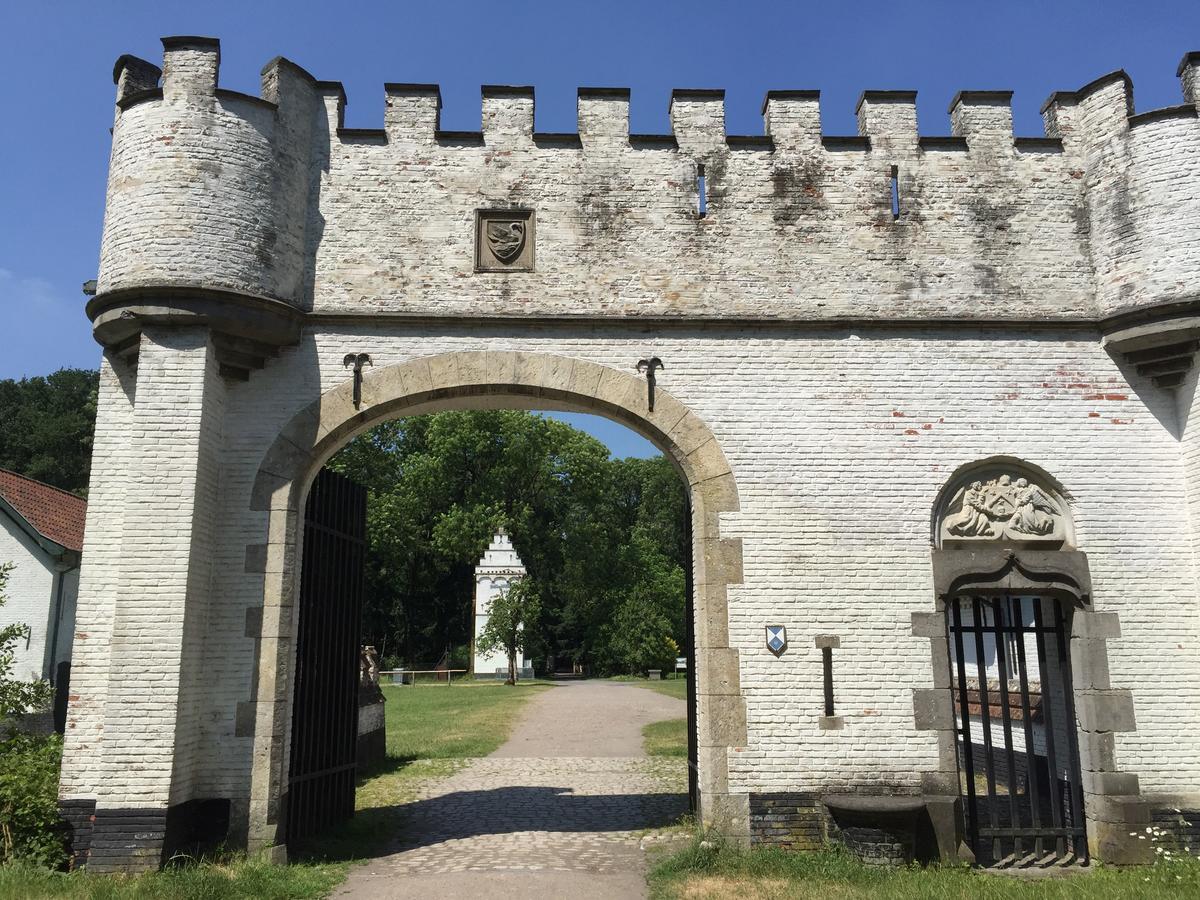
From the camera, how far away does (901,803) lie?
801 cm

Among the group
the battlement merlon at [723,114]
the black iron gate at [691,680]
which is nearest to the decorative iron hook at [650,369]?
the black iron gate at [691,680]

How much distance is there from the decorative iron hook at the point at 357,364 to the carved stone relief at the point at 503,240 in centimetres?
153

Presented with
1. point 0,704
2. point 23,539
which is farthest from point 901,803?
point 23,539

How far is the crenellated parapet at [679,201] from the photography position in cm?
917

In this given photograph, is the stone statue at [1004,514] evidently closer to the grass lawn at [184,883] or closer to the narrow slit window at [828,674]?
the narrow slit window at [828,674]

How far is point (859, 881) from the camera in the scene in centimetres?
751

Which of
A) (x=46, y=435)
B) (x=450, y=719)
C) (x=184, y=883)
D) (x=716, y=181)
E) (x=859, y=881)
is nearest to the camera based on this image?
(x=184, y=883)

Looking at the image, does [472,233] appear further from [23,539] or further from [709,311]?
[23,539]

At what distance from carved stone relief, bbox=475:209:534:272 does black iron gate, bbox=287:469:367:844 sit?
2.97 metres

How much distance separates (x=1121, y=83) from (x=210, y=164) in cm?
977

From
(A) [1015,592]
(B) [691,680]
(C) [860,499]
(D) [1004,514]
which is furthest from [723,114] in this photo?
(B) [691,680]

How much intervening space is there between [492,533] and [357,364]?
30.6m

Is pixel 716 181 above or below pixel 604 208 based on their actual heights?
above

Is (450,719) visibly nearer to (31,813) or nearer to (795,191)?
(31,813)
